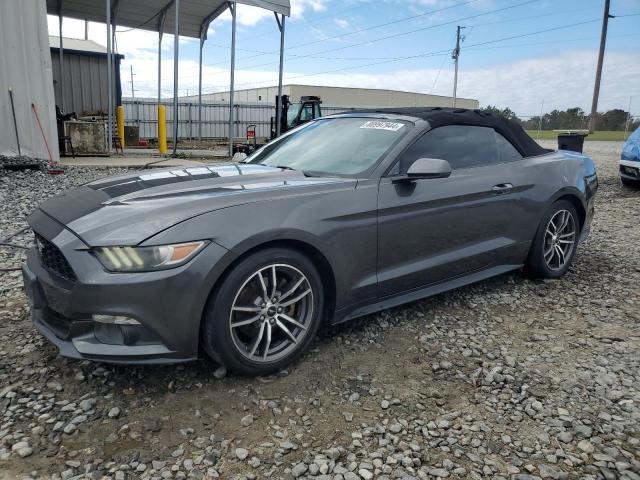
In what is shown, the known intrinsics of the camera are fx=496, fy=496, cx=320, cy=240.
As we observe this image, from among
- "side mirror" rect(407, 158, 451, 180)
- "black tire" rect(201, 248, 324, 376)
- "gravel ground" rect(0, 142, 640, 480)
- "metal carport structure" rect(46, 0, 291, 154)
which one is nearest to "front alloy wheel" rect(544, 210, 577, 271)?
"gravel ground" rect(0, 142, 640, 480)

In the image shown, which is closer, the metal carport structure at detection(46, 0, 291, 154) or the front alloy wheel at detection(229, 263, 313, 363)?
the front alloy wheel at detection(229, 263, 313, 363)

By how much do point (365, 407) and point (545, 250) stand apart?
2.58m

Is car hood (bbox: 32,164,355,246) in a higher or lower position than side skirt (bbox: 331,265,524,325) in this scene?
higher

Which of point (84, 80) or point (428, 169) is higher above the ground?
point (84, 80)

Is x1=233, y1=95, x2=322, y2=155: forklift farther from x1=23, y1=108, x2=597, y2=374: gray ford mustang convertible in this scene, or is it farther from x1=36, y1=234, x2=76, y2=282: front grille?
x1=36, y1=234, x2=76, y2=282: front grille

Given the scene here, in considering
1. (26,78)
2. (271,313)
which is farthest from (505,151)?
(26,78)

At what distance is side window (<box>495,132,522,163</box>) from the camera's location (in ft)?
13.0

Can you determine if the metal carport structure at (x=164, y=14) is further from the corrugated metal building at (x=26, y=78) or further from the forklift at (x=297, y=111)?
the corrugated metal building at (x=26, y=78)

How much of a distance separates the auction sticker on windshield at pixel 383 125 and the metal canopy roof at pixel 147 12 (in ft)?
44.8

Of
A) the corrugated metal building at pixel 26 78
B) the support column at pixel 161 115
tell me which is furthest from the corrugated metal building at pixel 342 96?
the corrugated metal building at pixel 26 78

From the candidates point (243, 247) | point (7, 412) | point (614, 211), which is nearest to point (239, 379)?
point (243, 247)

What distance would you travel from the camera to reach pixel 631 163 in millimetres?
9258

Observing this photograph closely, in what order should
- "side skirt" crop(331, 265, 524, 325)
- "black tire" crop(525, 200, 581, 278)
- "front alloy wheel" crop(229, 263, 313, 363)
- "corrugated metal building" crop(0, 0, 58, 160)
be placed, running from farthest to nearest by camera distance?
1. "corrugated metal building" crop(0, 0, 58, 160)
2. "black tire" crop(525, 200, 581, 278)
3. "side skirt" crop(331, 265, 524, 325)
4. "front alloy wheel" crop(229, 263, 313, 363)

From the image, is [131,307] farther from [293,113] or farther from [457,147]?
[293,113]
